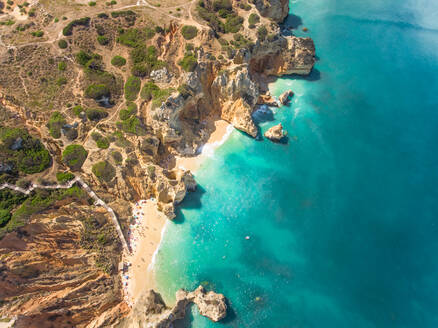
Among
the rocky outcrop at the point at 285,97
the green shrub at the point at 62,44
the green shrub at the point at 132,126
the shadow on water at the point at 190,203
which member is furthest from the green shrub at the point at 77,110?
the rocky outcrop at the point at 285,97

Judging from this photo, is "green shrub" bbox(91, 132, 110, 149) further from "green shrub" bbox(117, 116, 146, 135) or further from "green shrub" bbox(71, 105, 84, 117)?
"green shrub" bbox(71, 105, 84, 117)

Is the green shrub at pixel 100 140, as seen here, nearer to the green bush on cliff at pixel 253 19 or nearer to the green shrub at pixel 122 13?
the green shrub at pixel 122 13

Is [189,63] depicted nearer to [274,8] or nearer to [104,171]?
[104,171]

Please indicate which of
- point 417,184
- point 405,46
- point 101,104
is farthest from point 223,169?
point 405,46

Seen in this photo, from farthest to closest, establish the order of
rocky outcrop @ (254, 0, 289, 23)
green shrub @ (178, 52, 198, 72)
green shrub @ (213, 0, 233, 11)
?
rocky outcrop @ (254, 0, 289, 23) → green shrub @ (213, 0, 233, 11) → green shrub @ (178, 52, 198, 72)

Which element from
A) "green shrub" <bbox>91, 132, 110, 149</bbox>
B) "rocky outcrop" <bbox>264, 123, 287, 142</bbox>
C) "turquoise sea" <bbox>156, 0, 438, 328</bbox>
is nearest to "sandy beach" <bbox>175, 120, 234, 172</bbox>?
"turquoise sea" <bbox>156, 0, 438, 328</bbox>

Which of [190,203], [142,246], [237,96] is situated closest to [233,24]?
[237,96]
